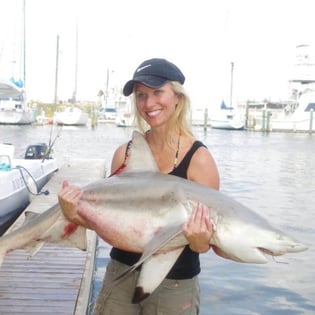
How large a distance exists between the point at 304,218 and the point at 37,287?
10.6m

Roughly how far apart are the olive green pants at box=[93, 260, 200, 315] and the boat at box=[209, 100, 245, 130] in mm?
82347

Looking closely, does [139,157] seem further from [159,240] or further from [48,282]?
[48,282]

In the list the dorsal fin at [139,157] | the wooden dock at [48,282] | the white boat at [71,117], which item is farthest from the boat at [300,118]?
the dorsal fin at [139,157]

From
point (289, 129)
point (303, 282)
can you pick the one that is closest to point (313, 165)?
point (303, 282)

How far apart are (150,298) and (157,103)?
3.38ft

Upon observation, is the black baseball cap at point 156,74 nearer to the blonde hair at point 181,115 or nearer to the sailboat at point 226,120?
the blonde hair at point 181,115

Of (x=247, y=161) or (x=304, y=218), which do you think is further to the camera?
(x=247, y=161)

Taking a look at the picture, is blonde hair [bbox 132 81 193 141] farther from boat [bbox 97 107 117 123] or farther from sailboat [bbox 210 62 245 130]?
boat [bbox 97 107 117 123]

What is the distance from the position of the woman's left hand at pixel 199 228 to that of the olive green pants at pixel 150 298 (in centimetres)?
38

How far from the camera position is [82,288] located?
611cm

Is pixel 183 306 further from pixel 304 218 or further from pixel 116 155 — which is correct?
pixel 304 218

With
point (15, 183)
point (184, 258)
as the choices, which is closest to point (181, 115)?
point (184, 258)

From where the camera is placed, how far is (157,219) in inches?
110

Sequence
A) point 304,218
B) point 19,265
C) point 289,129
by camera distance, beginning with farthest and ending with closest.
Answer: point 289,129 < point 304,218 < point 19,265
